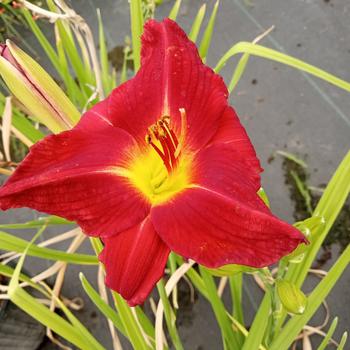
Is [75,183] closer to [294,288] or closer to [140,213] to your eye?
[140,213]

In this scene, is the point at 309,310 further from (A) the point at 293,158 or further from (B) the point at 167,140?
(A) the point at 293,158

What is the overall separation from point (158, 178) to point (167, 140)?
54mm

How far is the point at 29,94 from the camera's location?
55 cm

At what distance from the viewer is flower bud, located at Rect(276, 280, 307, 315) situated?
54 centimetres

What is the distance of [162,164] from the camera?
1.75ft

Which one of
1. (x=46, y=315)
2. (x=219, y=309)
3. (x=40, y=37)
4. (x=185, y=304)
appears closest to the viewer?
(x=46, y=315)

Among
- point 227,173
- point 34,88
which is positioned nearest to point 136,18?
point 34,88

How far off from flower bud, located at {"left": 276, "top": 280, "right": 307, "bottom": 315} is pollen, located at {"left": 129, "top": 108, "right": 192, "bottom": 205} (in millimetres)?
178

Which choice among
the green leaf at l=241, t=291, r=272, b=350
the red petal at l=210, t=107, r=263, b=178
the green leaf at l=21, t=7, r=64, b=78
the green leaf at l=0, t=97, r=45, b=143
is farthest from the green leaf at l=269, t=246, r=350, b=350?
the green leaf at l=21, t=7, r=64, b=78

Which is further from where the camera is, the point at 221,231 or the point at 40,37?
the point at 40,37

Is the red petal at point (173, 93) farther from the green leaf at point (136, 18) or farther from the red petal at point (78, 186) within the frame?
the green leaf at point (136, 18)

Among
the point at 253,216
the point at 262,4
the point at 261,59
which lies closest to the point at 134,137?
the point at 253,216

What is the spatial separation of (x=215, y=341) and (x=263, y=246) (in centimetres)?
72

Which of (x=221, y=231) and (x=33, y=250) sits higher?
(x=221, y=231)
